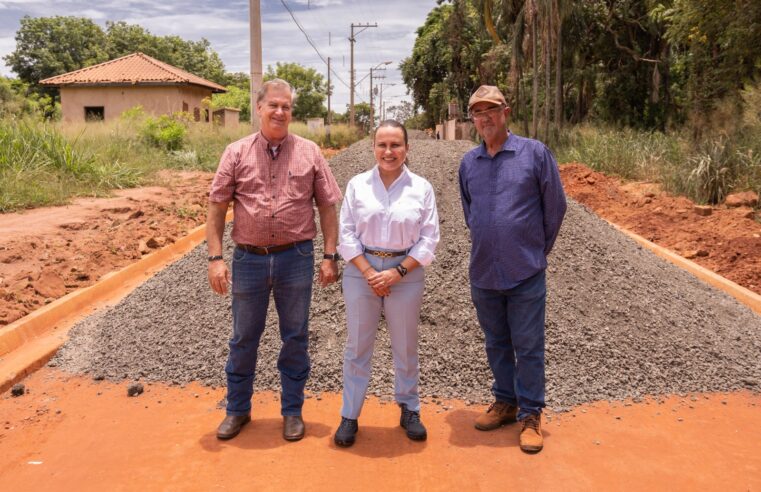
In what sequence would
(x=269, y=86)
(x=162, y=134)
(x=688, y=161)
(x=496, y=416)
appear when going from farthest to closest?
(x=162, y=134)
(x=688, y=161)
(x=496, y=416)
(x=269, y=86)

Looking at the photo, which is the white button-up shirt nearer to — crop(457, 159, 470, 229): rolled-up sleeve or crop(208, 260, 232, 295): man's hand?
crop(457, 159, 470, 229): rolled-up sleeve

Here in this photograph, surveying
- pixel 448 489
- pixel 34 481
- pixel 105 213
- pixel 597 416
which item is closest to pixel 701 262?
pixel 597 416

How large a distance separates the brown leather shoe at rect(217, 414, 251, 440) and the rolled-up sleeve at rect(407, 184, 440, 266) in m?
1.29

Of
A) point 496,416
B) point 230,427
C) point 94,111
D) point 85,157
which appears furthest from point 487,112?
point 94,111

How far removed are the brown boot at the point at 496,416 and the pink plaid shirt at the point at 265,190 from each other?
1.37m

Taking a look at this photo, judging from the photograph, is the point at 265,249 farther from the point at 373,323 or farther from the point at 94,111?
the point at 94,111

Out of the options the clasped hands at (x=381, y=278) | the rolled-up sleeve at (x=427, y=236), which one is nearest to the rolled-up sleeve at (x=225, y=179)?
the clasped hands at (x=381, y=278)

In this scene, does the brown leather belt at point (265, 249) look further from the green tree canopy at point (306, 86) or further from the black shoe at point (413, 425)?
the green tree canopy at point (306, 86)

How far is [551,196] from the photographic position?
3188mm

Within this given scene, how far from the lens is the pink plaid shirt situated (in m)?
3.17

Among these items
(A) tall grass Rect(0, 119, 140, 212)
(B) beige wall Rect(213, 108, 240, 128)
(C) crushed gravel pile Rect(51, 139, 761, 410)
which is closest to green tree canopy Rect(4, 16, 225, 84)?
(B) beige wall Rect(213, 108, 240, 128)

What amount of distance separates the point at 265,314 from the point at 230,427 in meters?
0.63

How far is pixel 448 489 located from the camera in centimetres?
294

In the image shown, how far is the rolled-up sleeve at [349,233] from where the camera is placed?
10.3 feet
